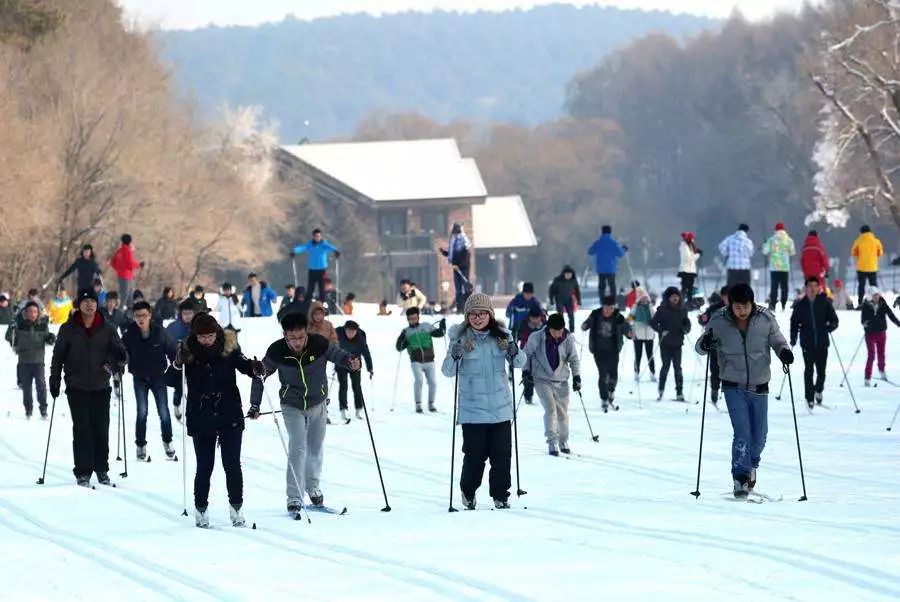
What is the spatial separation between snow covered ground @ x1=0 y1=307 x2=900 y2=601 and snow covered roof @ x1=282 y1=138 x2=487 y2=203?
48722 millimetres

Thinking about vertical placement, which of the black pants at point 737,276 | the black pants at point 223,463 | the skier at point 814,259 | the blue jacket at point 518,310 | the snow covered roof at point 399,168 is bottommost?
the black pants at point 223,463

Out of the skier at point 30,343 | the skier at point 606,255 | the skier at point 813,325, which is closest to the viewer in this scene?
the skier at point 813,325

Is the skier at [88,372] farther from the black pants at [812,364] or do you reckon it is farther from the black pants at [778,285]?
the black pants at [778,285]

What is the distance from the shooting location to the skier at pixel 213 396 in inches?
467

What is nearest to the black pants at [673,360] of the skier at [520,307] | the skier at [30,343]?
the skier at [520,307]

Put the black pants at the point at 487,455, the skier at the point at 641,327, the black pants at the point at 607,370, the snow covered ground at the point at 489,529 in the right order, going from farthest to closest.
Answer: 1. the skier at the point at 641,327
2. the black pants at the point at 607,370
3. the black pants at the point at 487,455
4. the snow covered ground at the point at 489,529

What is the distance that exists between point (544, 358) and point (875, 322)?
7.77m

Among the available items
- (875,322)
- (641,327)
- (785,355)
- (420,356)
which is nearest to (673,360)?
(641,327)

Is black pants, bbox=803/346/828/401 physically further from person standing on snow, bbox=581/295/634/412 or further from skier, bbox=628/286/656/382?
skier, bbox=628/286/656/382

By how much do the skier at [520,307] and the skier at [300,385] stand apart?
1011 centimetres

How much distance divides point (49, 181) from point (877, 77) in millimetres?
19096

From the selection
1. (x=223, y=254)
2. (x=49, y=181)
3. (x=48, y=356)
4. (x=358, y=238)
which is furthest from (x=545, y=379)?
(x=358, y=238)

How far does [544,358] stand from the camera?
16828mm

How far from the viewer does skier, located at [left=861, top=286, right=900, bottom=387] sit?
2292cm
